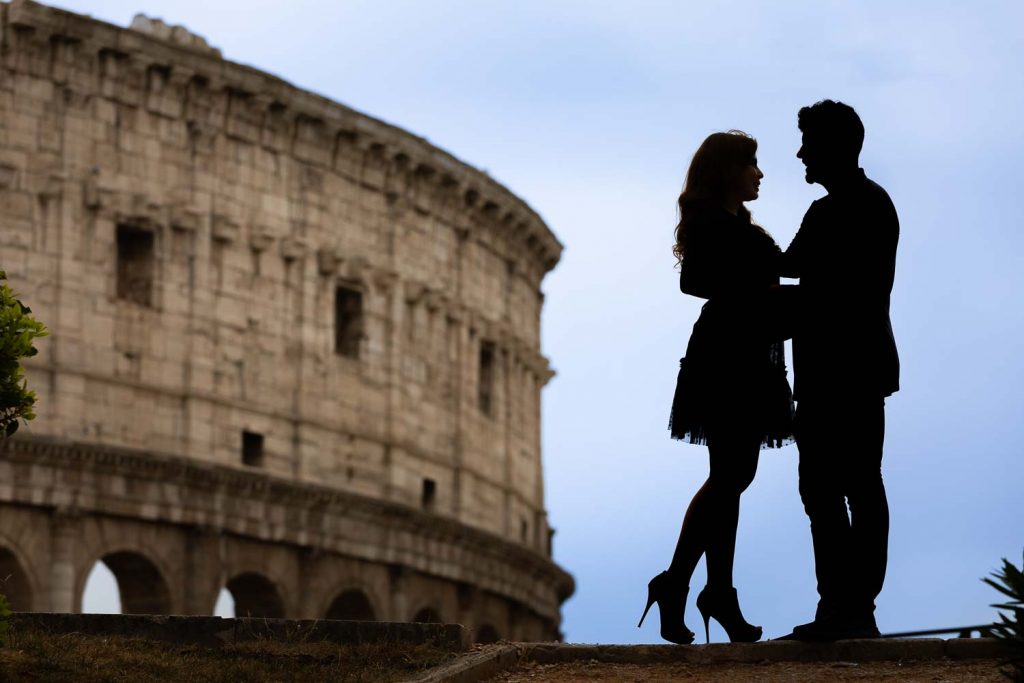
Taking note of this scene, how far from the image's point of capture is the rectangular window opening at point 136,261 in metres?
43.3

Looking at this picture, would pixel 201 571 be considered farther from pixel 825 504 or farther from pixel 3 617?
pixel 825 504

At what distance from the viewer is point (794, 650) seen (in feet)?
40.4

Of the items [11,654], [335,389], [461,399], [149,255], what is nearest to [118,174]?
[149,255]

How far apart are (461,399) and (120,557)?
36.3 ft

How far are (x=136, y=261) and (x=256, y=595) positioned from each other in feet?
21.6

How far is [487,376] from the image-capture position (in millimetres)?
53562

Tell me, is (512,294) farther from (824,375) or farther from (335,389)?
(824,375)

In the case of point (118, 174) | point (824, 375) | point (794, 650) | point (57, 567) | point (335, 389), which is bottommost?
point (794, 650)

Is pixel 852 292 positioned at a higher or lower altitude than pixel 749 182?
lower

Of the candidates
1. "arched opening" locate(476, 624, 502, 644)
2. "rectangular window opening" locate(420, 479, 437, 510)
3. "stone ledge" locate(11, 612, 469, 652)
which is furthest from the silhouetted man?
"arched opening" locate(476, 624, 502, 644)

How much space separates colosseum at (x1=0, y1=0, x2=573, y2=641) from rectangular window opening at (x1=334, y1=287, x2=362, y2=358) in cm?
5

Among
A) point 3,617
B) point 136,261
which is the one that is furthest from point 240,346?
point 3,617

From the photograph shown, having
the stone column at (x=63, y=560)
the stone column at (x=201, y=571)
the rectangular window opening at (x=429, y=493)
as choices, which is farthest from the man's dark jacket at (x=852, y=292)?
the rectangular window opening at (x=429, y=493)

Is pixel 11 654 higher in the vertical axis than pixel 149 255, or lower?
lower
